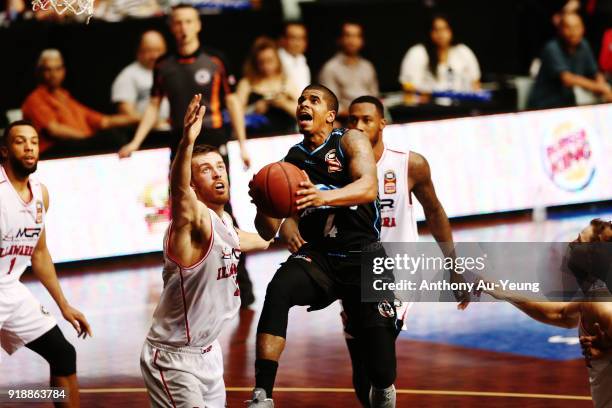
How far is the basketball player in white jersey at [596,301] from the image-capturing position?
6422 mm

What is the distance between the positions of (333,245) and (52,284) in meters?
1.79

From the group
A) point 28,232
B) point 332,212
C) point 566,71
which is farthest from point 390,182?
point 566,71

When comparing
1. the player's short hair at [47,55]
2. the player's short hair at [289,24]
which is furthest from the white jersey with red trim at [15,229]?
the player's short hair at [289,24]

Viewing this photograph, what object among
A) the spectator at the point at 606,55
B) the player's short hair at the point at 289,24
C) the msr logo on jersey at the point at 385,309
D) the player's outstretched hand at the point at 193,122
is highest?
the player's short hair at the point at 289,24

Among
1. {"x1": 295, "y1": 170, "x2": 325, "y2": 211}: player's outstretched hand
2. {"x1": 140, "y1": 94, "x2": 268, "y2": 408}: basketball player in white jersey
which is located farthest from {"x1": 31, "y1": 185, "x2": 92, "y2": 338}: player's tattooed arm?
{"x1": 295, "y1": 170, "x2": 325, "y2": 211}: player's outstretched hand

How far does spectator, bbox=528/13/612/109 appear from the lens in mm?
16656

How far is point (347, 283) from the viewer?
7.41 metres

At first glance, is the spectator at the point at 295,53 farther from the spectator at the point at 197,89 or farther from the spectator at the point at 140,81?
the spectator at the point at 197,89

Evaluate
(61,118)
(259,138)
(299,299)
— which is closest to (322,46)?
(259,138)

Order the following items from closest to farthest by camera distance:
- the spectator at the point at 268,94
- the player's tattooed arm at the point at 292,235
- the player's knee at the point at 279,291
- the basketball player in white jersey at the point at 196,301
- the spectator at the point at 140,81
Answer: the basketball player in white jersey at the point at 196,301 → the player's knee at the point at 279,291 → the player's tattooed arm at the point at 292,235 → the spectator at the point at 140,81 → the spectator at the point at 268,94

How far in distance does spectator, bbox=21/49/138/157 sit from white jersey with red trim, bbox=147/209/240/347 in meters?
7.33

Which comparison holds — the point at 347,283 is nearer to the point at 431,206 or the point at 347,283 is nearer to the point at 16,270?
the point at 431,206

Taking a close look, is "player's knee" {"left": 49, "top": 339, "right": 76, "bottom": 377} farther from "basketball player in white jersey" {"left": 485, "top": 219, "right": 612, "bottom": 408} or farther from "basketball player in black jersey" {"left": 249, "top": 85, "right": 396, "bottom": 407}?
"basketball player in white jersey" {"left": 485, "top": 219, "right": 612, "bottom": 408}

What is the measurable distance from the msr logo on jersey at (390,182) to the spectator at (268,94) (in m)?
6.60
